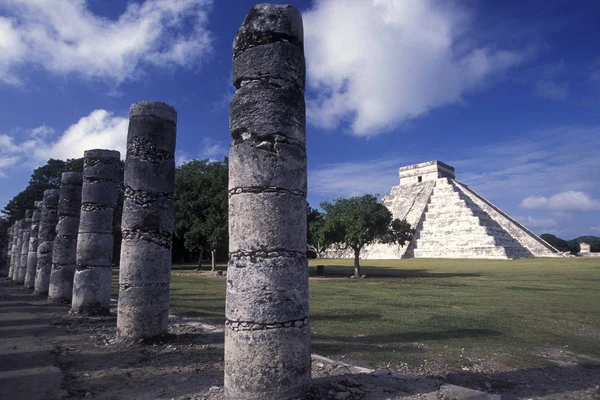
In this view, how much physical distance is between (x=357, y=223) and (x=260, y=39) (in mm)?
18797

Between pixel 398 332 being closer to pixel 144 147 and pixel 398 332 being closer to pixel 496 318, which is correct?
pixel 496 318

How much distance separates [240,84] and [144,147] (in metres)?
3.82

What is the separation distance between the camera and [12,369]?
20.2ft

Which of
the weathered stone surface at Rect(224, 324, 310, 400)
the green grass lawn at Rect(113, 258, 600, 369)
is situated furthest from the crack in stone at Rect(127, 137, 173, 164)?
the weathered stone surface at Rect(224, 324, 310, 400)

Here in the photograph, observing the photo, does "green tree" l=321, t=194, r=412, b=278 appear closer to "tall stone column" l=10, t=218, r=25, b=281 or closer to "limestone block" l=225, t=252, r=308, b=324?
"tall stone column" l=10, t=218, r=25, b=281

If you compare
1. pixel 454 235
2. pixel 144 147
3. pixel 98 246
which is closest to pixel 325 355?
pixel 144 147

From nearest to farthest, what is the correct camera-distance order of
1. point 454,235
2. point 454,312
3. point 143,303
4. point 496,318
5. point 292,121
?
point 292,121, point 143,303, point 496,318, point 454,312, point 454,235

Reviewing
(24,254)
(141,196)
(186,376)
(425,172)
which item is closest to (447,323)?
(186,376)

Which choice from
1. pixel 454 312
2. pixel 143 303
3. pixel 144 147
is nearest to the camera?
pixel 143 303

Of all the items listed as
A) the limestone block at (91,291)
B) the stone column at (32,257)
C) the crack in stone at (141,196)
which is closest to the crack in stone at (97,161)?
the limestone block at (91,291)

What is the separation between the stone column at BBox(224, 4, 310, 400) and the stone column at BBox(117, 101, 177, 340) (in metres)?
3.62

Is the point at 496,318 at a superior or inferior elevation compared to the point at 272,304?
inferior

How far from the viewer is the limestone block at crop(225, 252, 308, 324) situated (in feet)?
14.8

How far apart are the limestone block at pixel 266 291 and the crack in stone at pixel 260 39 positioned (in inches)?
98.2
